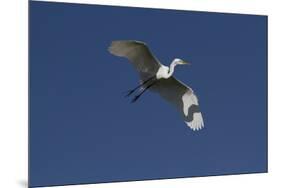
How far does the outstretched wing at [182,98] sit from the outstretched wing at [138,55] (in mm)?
155

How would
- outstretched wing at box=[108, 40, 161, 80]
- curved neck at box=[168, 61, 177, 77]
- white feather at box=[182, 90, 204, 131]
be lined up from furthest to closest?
white feather at box=[182, 90, 204, 131] → curved neck at box=[168, 61, 177, 77] → outstretched wing at box=[108, 40, 161, 80]

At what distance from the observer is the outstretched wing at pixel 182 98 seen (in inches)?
235

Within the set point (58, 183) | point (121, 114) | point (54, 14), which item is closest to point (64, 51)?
point (54, 14)

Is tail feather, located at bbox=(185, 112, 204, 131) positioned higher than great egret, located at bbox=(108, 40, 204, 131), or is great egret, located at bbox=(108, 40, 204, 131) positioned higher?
great egret, located at bbox=(108, 40, 204, 131)

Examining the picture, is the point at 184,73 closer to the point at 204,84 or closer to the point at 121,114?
the point at 204,84

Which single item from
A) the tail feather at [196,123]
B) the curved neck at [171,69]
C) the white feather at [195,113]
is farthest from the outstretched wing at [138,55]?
the tail feather at [196,123]

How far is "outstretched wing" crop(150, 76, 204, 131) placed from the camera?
19.5 feet

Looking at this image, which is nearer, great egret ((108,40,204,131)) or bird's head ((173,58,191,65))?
great egret ((108,40,204,131))

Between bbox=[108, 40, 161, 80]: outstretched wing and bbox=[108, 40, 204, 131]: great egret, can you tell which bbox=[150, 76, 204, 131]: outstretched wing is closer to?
bbox=[108, 40, 204, 131]: great egret

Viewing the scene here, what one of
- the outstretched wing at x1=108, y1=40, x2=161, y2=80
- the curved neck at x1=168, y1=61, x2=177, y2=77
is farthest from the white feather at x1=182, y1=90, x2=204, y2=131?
the outstretched wing at x1=108, y1=40, x2=161, y2=80

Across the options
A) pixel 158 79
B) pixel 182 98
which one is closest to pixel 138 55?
pixel 158 79

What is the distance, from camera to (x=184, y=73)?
19.9ft

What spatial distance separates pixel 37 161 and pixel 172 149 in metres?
1.40

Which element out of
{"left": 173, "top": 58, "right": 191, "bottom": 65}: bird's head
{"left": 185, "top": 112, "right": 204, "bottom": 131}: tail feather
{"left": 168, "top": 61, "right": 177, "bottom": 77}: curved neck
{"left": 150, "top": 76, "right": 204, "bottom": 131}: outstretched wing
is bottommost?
{"left": 185, "top": 112, "right": 204, "bottom": 131}: tail feather
